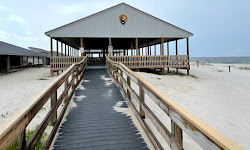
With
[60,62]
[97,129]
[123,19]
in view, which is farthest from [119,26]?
[97,129]

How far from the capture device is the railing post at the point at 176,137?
7.84 ft

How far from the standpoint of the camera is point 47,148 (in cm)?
320

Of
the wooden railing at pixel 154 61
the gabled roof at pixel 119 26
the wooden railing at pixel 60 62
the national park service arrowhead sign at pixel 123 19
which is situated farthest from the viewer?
the national park service arrowhead sign at pixel 123 19

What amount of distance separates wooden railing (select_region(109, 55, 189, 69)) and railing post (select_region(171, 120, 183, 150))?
1507cm

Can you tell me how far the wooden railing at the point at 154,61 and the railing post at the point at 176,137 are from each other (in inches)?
593

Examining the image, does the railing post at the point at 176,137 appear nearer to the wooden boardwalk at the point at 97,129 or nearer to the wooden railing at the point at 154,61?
the wooden boardwalk at the point at 97,129

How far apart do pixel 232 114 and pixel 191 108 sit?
5.15 ft

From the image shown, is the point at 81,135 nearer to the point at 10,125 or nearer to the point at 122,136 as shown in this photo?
the point at 122,136

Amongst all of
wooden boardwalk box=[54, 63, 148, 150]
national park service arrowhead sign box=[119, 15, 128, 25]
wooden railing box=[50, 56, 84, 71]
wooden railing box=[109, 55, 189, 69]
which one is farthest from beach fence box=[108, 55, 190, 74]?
wooden boardwalk box=[54, 63, 148, 150]

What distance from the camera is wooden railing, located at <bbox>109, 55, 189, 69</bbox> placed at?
17734mm

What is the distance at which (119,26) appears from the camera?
59.8ft

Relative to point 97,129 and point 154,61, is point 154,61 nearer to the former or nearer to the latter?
point 154,61

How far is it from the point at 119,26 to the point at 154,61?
5.11 metres

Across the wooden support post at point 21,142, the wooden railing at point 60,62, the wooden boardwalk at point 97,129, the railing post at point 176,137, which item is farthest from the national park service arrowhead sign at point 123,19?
the wooden support post at point 21,142
